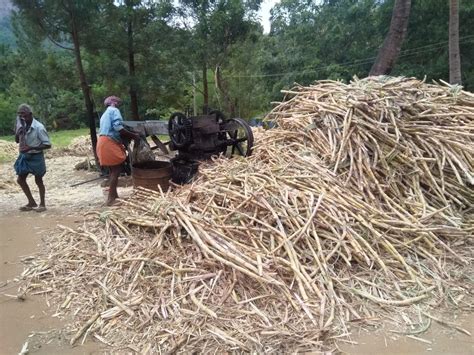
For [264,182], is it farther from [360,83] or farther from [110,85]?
[110,85]

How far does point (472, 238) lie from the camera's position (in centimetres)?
399

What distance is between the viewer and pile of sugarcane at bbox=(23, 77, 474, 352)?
293cm

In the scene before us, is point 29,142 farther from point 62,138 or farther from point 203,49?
point 62,138

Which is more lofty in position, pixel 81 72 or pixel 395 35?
pixel 395 35

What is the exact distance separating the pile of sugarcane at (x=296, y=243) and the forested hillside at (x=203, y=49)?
349 cm

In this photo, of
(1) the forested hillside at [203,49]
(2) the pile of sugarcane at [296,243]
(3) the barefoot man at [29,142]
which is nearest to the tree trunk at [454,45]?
(1) the forested hillside at [203,49]

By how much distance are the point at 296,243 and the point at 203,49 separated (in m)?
8.70

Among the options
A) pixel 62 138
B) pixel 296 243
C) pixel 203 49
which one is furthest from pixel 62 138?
pixel 296 243

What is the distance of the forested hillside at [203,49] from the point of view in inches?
400

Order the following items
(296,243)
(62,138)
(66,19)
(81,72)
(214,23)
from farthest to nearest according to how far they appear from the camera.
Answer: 1. (62,138)
2. (214,23)
3. (81,72)
4. (66,19)
5. (296,243)

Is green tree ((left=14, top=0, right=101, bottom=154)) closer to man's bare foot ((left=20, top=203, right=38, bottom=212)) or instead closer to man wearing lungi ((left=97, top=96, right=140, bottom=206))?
man's bare foot ((left=20, top=203, right=38, bottom=212))

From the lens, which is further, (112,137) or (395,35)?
(395,35)

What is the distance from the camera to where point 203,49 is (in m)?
11.2

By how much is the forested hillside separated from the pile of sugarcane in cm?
349
